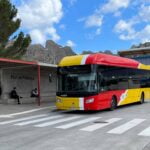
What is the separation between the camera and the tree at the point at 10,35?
1559 inches

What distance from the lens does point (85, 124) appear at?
14391 mm

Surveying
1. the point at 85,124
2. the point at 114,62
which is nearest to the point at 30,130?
the point at 85,124

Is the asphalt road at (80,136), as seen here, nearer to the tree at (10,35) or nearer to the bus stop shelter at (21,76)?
the bus stop shelter at (21,76)

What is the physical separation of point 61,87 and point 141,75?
8.50 metres

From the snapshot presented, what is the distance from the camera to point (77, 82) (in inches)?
742

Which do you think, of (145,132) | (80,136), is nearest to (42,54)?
(145,132)

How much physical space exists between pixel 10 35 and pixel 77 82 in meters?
23.9

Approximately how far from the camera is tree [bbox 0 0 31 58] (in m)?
39.6

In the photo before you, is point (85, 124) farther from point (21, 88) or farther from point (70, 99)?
point (21, 88)

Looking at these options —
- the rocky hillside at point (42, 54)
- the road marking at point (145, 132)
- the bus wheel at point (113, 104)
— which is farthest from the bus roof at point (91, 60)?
the rocky hillside at point (42, 54)

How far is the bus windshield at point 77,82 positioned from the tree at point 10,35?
68.9 ft

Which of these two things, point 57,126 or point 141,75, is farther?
point 141,75

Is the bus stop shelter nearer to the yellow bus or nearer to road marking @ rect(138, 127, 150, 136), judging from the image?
the yellow bus

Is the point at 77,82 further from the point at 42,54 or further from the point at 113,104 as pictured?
the point at 42,54
